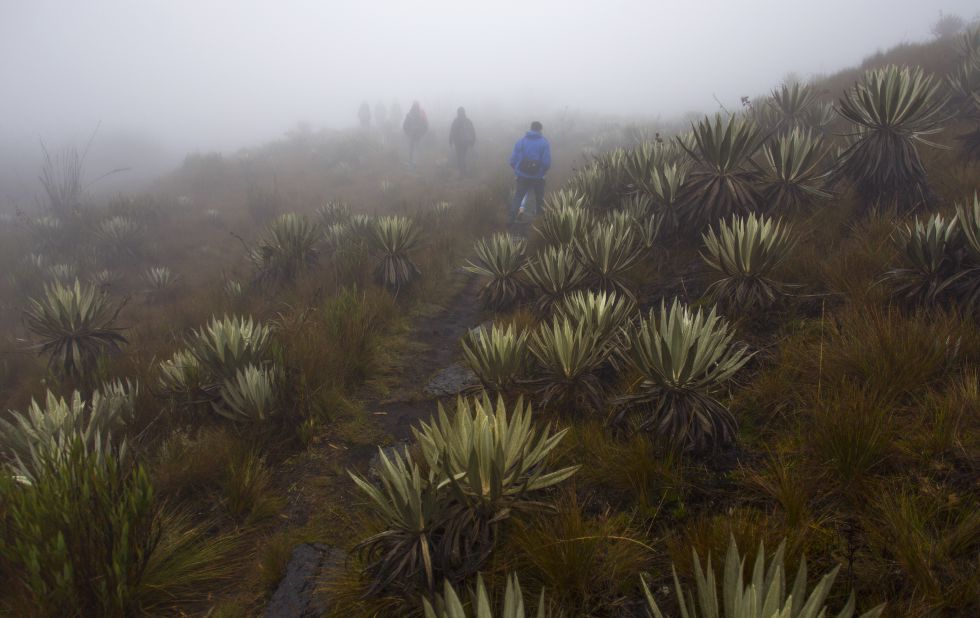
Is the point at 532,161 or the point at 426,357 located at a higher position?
the point at 532,161

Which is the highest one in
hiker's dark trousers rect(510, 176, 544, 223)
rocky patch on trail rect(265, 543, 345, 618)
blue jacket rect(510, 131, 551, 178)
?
blue jacket rect(510, 131, 551, 178)

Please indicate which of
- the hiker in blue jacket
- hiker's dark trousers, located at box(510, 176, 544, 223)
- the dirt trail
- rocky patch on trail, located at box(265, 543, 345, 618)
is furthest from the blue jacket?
rocky patch on trail, located at box(265, 543, 345, 618)

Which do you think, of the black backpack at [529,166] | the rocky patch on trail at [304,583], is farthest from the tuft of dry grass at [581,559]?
the black backpack at [529,166]

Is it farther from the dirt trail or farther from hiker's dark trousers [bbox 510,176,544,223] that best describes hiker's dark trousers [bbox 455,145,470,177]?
the dirt trail

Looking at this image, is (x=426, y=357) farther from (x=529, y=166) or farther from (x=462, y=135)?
(x=462, y=135)

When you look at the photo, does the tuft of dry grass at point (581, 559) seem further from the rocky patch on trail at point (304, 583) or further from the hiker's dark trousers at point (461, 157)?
the hiker's dark trousers at point (461, 157)

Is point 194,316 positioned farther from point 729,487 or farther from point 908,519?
point 908,519

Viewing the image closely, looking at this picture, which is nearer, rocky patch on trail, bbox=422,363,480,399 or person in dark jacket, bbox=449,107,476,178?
rocky patch on trail, bbox=422,363,480,399

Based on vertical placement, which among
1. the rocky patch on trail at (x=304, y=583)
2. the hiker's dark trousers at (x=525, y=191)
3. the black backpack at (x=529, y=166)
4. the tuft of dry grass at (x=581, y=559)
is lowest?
the rocky patch on trail at (x=304, y=583)

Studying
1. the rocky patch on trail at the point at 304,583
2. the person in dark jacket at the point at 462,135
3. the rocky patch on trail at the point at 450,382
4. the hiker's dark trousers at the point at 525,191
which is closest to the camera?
the rocky patch on trail at the point at 304,583

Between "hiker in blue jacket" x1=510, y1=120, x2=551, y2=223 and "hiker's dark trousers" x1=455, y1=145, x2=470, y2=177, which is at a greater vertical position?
"hiker's dark trousers" x1=455, y1=145, x2=470, y2=177

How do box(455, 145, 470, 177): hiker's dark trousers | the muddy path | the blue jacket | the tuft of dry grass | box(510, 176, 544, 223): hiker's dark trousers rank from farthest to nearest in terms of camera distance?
box(455, 145, 470, 177): hiker's dark trousers → box(510, 176, 544, 223): hiker's dark trousers → the blue jacket → the muddy path → the tuft of dry grass

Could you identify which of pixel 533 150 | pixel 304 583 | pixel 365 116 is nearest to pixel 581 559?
pixel 304 583

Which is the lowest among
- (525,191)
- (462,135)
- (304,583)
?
(304,583)
